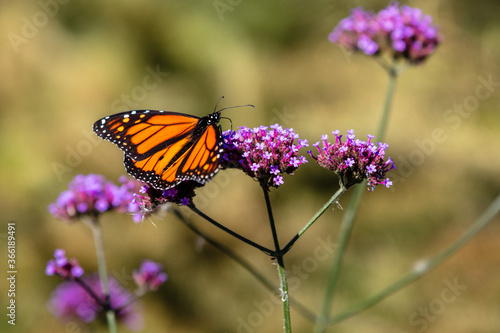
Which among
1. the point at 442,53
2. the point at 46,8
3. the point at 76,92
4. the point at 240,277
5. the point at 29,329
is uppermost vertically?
the point at 442,53

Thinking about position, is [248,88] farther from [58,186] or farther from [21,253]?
[21,253]

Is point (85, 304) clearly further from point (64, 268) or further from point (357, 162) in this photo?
point (357, 162)

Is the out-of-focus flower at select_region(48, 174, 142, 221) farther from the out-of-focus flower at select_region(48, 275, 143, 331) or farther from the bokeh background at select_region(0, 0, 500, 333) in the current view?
the bokeh background at select_region(0, 0, 500, 333)

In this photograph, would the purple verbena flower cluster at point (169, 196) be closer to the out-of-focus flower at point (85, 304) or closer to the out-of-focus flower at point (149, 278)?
the out-of-focus flower at point (149, 278)

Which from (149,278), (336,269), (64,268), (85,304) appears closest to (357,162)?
(336,269)

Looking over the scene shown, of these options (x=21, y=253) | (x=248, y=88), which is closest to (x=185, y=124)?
(x=248, y=88)
